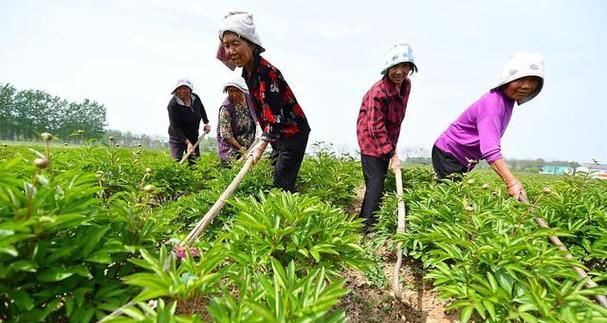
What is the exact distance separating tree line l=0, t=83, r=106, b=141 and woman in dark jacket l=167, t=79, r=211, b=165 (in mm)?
62110

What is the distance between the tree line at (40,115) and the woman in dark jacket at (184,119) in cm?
6211

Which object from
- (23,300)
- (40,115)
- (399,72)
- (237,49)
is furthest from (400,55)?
(40,115)

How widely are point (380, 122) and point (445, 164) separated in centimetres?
79

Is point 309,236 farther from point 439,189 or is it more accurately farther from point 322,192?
point 322,192

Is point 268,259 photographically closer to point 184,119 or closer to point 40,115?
point 184,119

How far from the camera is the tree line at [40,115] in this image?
62.2 m

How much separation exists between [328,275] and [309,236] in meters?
0.21

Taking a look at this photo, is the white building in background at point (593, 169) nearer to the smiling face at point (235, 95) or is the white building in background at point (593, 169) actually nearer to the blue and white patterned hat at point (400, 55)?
the blue and white patterned hat at point (400, 55)

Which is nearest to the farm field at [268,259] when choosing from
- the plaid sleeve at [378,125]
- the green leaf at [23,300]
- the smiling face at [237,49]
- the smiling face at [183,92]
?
the green leaf at [23,300]

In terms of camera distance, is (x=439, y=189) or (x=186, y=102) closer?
(x=439, y=189)

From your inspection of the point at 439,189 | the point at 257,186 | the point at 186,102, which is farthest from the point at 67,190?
the point at 186,102

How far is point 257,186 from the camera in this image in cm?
358

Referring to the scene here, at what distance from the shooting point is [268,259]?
165 cm

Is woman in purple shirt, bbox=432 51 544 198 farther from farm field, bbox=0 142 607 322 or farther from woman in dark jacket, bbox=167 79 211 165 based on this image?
woman in dark jacket, bbox=167 79 211 165
